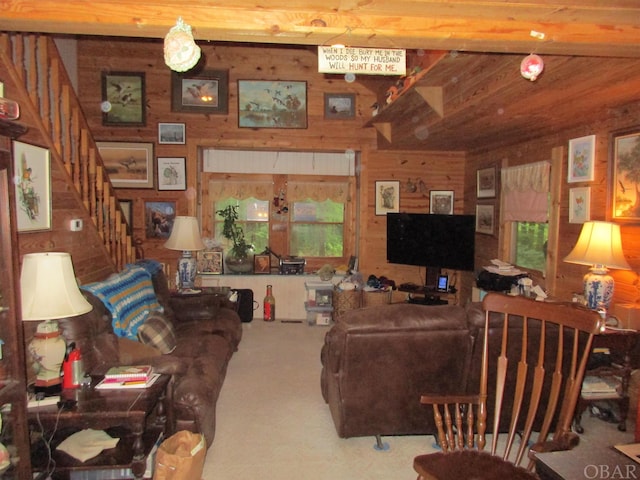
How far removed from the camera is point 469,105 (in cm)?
335

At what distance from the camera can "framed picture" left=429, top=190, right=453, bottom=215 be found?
6.09 metres

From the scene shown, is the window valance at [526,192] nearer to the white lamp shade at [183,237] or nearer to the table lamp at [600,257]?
the table lamp at [600,257]

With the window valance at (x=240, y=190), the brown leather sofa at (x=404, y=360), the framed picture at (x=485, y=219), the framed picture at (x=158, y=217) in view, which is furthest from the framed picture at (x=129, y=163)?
the framed picture at (x=485, y=219)

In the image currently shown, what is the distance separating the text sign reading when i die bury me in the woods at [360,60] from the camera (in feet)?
6.89

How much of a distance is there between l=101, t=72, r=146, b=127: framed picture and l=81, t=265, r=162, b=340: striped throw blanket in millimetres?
2580

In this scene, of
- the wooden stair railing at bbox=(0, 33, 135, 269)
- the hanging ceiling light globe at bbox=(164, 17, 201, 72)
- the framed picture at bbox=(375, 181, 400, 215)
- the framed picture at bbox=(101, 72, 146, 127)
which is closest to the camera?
the hanging ceiling light globe at bbox=(164, 17, 201, 72)

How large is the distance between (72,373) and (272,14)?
6.63 ft

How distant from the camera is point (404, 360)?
102 inches

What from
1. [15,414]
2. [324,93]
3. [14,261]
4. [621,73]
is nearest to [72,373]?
[15,414]

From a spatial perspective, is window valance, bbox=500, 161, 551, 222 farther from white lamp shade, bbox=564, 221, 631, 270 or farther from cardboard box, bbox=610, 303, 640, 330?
cardboard box, bbox=610, 303, 640, 330

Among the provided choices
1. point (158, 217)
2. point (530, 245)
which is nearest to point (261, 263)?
point (158, 217)

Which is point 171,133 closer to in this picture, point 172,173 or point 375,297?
point 172,173

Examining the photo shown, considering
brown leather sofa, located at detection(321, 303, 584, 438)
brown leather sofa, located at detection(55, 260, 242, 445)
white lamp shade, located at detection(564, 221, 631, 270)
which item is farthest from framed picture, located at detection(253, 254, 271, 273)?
white lamp shade, located at detection(564, 221, 631, 270)

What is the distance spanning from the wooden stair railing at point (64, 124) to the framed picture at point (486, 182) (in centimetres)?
403
